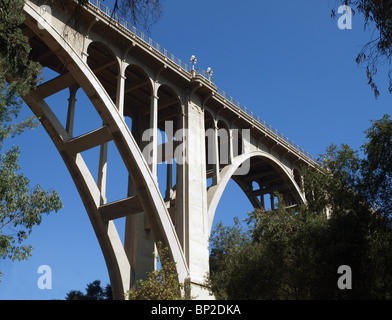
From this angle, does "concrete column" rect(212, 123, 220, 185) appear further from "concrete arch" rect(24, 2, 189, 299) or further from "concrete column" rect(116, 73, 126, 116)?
"concrete column" rect(116, 73, 126, 116)

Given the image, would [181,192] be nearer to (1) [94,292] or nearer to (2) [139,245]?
(2) [139,245]

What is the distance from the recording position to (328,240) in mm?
19578

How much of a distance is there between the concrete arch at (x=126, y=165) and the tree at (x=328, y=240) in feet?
12.4

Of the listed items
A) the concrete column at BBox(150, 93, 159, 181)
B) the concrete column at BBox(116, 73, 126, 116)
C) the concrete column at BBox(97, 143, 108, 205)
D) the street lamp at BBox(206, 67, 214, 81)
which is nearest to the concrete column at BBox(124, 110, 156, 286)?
the concrete column at BBox(97, 143, 108, 205)

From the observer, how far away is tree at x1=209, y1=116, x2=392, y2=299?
59.9 ft

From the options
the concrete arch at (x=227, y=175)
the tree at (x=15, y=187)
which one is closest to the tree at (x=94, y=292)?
the concrete arch at (x=227, y=175)

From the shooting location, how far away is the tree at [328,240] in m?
18.3

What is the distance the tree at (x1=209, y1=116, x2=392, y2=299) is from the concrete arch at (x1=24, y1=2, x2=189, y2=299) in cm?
378

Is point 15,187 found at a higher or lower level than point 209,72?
lower

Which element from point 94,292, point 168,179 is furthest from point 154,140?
point 94,292

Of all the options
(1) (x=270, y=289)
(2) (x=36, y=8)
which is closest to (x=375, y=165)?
(1) (x=270, y=289)

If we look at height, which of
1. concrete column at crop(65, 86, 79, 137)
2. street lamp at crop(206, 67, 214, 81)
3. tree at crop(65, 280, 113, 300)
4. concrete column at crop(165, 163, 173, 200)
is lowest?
tree at crop(65, 280, 113, 300)

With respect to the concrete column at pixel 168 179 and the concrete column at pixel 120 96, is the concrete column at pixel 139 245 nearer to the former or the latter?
the concrete column at pixel 168 179

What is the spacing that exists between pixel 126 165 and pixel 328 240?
9965 millimetres
